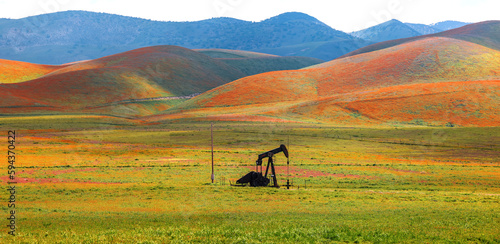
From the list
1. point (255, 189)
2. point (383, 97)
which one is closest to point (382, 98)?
point (383, 97)

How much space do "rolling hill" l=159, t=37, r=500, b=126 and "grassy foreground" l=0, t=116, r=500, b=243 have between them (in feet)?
99.6

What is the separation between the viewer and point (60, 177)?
51.7 metres

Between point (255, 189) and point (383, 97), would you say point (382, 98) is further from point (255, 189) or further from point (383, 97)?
point (255, 189)

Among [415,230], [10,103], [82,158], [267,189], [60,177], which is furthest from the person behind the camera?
[10,103]

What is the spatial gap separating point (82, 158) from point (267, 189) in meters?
38.6

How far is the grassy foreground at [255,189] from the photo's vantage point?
2362cm

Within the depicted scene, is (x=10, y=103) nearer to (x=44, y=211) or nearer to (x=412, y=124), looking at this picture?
(x=412, y=124)

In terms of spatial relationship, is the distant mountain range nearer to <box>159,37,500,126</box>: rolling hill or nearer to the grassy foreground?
<box>159,37,500,126</box>: rolling hill

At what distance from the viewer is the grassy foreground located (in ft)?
77.5

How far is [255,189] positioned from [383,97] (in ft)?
396

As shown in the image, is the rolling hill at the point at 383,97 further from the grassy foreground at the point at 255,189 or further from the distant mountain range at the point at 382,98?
the grassy foreground at the point at 255,189

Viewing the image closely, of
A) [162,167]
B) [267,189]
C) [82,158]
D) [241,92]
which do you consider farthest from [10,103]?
[267,189]

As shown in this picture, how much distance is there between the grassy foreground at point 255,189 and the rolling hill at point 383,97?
30.4 meters

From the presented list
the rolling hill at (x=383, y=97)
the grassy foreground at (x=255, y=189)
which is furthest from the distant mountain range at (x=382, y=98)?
the grassy foreground at (x=255, y=189)
